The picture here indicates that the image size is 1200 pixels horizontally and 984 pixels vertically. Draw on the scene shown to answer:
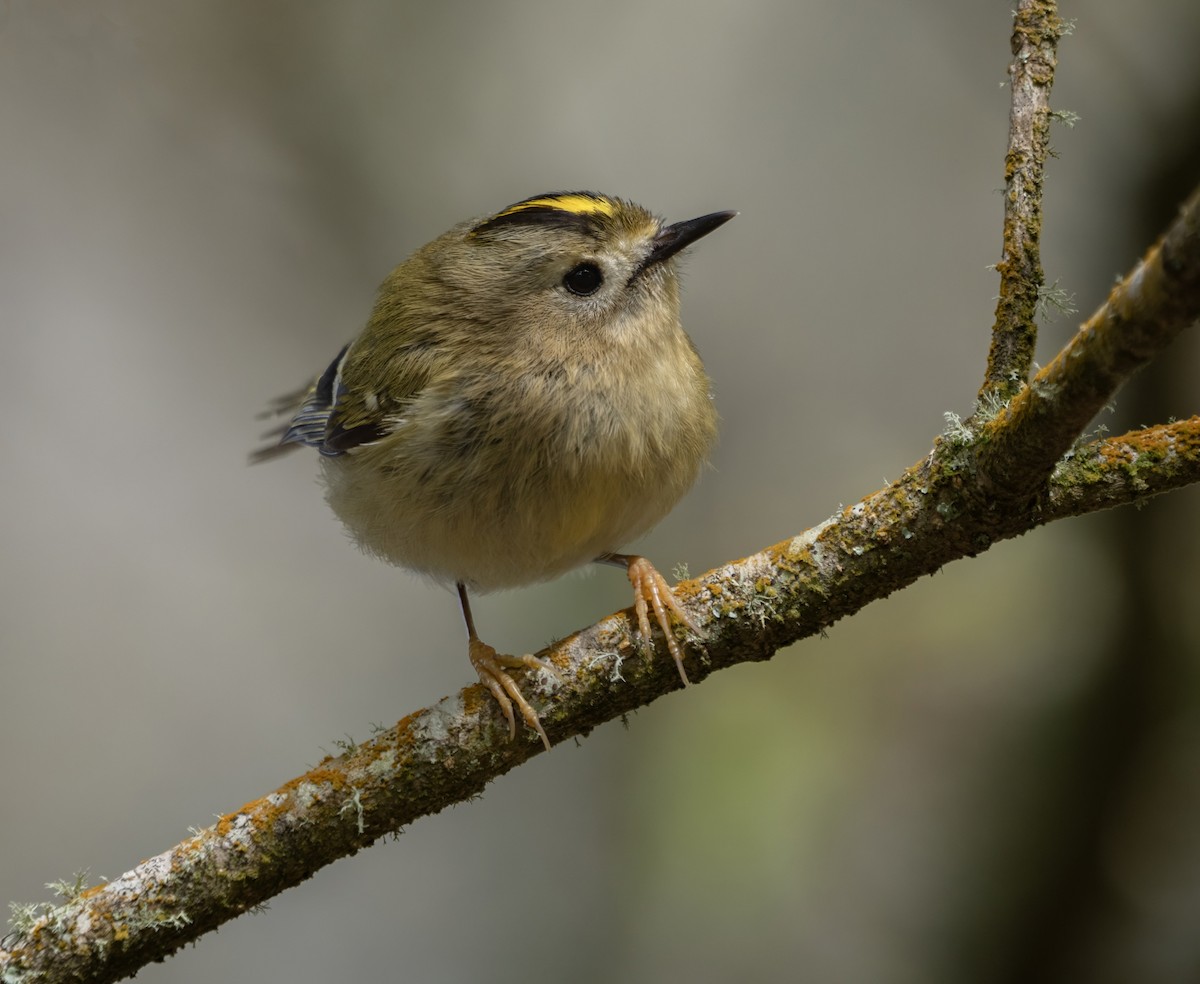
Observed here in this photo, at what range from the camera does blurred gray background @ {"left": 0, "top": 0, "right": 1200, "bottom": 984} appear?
420 centimetres

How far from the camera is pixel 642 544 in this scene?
482cm

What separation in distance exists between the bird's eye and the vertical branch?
1.06 m

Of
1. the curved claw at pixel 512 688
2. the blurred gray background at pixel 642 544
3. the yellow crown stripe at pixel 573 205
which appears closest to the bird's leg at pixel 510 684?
the curved claw at pixel 512 688

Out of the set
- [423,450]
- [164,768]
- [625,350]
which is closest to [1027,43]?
[625,350]

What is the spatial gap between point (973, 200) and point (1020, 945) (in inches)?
117

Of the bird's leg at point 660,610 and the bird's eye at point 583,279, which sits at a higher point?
the bird's eye at point 583,279

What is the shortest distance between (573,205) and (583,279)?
0.65ft

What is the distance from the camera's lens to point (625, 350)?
2.59m

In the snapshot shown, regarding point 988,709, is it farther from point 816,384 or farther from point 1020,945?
point 816,384

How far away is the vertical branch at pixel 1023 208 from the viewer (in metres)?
1.83

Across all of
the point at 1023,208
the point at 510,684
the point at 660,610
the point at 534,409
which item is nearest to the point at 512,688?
the point at 510,684

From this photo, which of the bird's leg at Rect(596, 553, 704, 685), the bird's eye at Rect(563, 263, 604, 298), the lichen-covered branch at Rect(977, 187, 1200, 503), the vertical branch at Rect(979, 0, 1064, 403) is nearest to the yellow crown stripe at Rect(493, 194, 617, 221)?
the bird's eye at Rect(563, 263, 604, 298)

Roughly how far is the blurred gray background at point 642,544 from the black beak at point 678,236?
2.06 meters

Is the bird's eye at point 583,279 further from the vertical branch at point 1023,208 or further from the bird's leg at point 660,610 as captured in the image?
the vertical branch at point 1023,208
